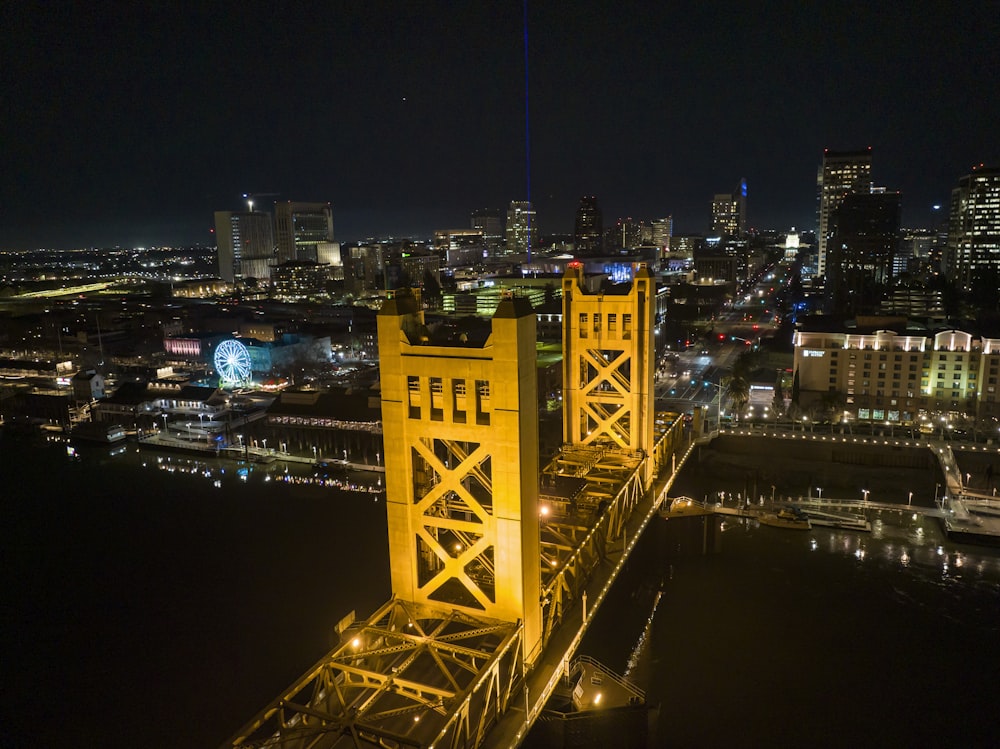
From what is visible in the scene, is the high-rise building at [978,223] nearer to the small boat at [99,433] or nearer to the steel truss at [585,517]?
the steel truss at [585,517]

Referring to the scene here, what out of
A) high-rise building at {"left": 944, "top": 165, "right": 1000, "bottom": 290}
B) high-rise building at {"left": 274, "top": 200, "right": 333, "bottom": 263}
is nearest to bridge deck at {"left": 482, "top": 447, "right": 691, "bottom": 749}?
high-rise building at {"left": 944, "top": 165, "right": 1000, "bottom": 290}

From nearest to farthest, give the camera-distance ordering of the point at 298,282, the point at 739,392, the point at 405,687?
the point at 405,687 → the point at 739,392 → the point at 298,282

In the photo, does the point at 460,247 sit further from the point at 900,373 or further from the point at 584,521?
the point at 584,521

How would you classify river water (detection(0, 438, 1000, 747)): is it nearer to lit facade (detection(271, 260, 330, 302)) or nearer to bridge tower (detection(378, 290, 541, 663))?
bridge tower (detection(378, 290, 541, 663))

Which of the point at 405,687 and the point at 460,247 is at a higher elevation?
the point at 460,247

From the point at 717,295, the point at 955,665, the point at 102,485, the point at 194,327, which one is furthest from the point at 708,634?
the point at 717,295

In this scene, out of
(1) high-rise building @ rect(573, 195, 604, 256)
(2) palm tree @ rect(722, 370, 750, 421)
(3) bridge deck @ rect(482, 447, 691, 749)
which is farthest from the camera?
(1) high-rise building @ rect(573, 195, 604, 256)

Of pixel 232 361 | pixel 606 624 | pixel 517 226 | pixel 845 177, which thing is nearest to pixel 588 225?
pixel 517 226
